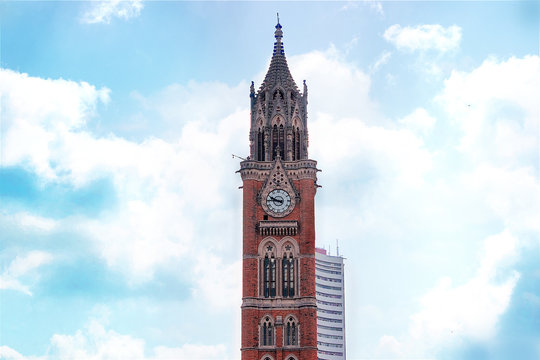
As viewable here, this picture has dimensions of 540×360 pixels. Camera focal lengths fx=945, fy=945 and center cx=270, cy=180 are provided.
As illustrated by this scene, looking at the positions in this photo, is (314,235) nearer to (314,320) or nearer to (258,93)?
(314,320)

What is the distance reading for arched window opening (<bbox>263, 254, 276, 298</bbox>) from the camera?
→ 323 feet

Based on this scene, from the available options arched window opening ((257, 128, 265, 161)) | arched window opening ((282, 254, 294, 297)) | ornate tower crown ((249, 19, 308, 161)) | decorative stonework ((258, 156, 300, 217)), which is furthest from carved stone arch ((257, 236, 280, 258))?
arched window opening ((257, 128, 265, 161))

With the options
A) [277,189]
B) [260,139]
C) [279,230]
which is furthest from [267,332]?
[260,139]

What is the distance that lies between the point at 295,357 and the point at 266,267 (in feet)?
32.6

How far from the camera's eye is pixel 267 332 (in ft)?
316

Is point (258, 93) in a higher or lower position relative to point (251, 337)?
higher

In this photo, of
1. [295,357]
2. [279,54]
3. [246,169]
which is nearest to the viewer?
[295,357]

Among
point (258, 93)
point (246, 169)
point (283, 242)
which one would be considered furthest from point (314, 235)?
point (258, 93)

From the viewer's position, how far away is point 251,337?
95.9 meters

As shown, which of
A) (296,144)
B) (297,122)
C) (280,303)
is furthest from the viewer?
(297,122)

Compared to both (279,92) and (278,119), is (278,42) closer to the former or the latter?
(279,92)

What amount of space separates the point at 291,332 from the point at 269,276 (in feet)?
20.9

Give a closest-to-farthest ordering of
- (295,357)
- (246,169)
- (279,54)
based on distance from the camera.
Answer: (295,357), (246,169), (279,54)

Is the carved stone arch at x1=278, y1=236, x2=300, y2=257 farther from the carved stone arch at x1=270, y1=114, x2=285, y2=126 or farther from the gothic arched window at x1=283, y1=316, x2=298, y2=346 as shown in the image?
the carved stone arch at x1=270, y1=114, x2=285, y2=126
